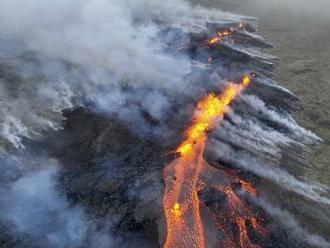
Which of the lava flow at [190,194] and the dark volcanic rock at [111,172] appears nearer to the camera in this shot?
the lava flow at [190,194]

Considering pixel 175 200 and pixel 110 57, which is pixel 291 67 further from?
pixel 175 200

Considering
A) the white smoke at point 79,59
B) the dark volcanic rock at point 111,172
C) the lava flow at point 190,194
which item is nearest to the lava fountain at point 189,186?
the lava flow at point 190,194

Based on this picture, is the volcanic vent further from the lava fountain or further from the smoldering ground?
the smoldering ground

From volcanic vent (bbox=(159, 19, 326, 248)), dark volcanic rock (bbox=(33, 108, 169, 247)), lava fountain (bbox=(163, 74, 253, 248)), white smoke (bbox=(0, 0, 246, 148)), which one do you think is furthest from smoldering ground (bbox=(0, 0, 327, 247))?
lava fountain (bbox=(163, 74, 253, 248))

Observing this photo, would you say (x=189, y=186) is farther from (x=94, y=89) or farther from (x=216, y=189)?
(x=94, y=89)

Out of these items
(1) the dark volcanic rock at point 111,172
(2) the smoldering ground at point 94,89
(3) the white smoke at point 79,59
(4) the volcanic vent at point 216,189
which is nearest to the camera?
(4) the volcanic vent at point 216,189

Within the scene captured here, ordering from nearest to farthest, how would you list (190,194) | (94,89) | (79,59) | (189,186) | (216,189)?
(190,194), (189,186), (216,189), (94,89), (79,59)

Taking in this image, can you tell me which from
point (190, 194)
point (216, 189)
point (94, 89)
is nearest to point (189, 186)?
point (190, 194)

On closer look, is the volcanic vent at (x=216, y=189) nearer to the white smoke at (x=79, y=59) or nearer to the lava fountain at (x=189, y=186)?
the lava fountain at (x=189, y=186)
